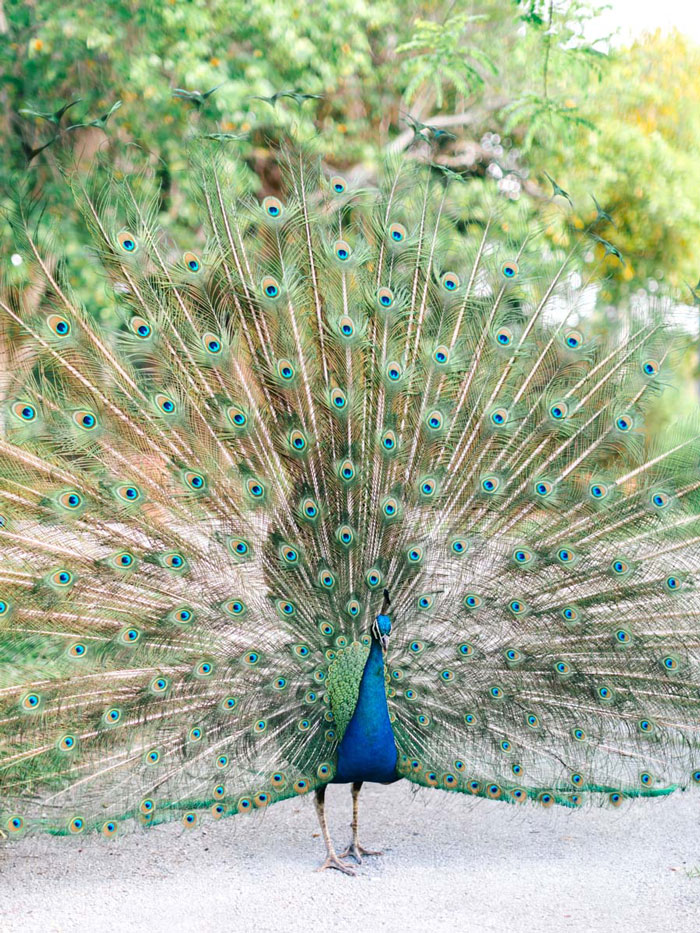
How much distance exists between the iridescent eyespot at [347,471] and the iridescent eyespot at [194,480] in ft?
1.60

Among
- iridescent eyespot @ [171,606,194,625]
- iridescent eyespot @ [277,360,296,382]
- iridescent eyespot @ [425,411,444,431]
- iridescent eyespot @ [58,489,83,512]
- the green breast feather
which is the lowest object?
the green breast feather

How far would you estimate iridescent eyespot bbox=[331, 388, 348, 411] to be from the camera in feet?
11.5

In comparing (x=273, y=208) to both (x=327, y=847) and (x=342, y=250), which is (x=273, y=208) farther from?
(x=327, y=847)

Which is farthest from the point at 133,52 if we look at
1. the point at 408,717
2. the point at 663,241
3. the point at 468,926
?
the point at 468,926

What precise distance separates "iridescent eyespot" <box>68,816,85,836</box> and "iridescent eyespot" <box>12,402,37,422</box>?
1290 mm

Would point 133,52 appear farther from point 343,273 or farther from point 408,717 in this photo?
point 408,717

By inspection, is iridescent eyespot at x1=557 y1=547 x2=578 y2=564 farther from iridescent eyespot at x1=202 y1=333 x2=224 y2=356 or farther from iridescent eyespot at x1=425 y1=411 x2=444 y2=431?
iridescent eyespot at x1=202 y1=333 x2=224 y2=356

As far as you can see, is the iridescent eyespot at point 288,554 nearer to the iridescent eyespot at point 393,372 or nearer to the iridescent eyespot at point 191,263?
the iridescent eyespot at point 393,372

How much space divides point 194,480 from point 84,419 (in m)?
0.42

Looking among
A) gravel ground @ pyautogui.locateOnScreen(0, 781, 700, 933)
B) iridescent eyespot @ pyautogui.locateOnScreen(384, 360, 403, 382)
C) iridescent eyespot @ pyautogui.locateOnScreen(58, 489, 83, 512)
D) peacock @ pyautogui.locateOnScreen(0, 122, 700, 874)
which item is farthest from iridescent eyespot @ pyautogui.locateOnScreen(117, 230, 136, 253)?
gravel ground @ pyautogui.locateOnScreen(0, 781, 700, 933)

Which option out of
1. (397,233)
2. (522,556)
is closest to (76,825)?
(522,556)

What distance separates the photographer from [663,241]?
8891mm

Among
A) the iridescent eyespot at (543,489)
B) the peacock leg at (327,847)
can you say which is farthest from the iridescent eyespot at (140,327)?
the peacock leg at (327,847)

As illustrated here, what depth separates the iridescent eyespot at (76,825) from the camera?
3.19 meters
